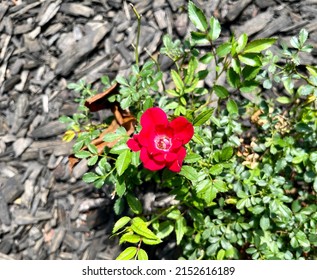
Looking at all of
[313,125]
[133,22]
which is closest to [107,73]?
[133,22]

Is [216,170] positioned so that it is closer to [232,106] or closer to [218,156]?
[218,156]

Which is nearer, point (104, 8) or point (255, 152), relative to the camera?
point (255, 152)

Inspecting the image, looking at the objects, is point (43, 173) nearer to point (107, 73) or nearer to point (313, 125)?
point (107, 73)

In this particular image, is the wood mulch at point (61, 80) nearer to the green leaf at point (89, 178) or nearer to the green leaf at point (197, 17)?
the green leaf at point (89, 178)

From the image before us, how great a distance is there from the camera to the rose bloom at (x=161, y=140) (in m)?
1.36

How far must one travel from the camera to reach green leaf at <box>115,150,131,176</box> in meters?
1.44

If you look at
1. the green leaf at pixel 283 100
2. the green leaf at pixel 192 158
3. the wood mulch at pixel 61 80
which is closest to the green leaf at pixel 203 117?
the green leaf at pixel 192 158

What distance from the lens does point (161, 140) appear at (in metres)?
1.40

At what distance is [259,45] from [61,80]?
126 centimetres

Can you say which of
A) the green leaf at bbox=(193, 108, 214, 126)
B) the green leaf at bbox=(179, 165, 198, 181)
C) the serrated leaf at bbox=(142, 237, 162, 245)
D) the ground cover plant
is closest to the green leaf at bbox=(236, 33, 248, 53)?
the ground cover plant

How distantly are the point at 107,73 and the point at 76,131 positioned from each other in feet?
1.82

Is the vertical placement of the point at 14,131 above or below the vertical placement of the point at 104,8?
below
